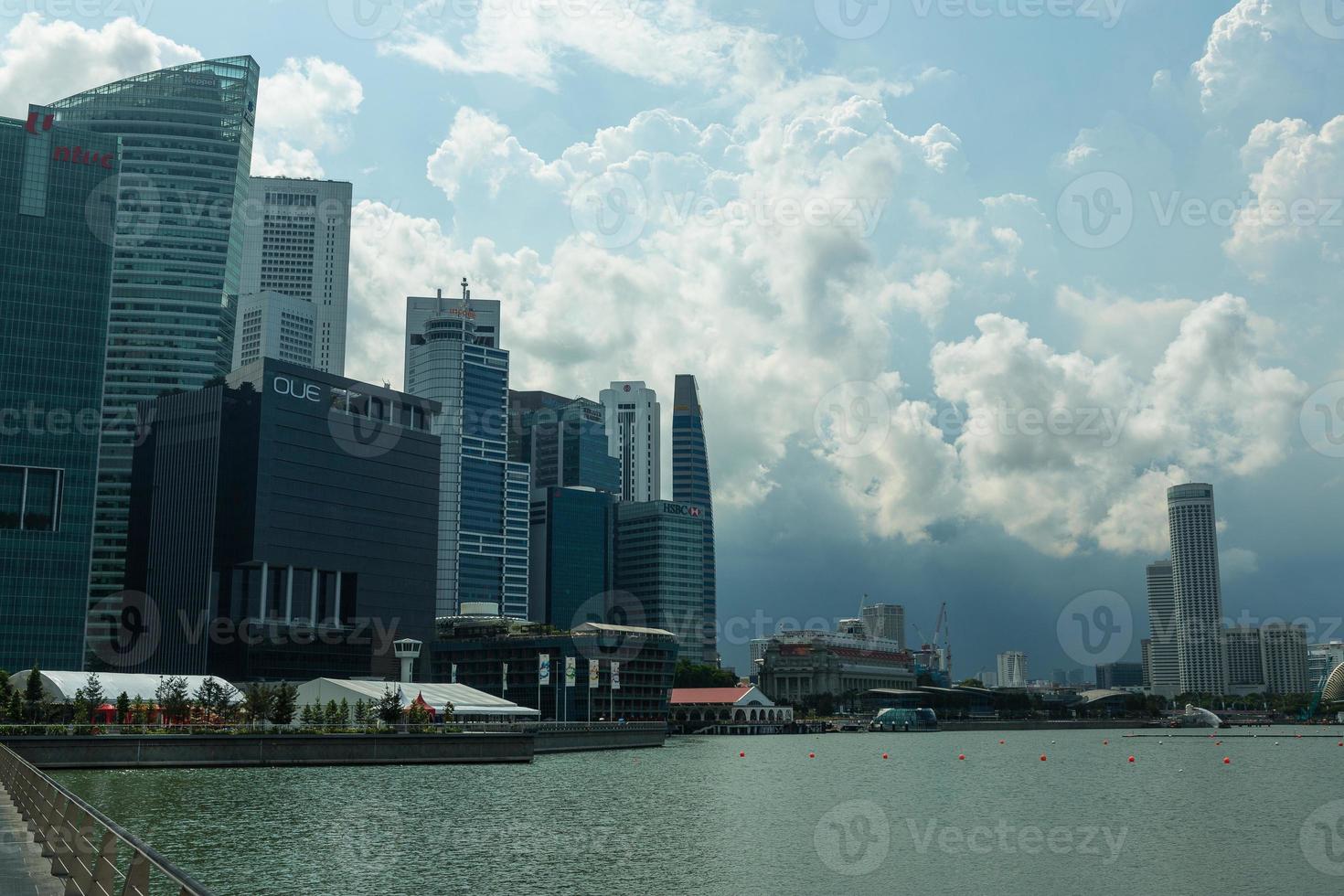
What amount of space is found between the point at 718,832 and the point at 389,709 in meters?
80.1

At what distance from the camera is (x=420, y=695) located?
162 meters

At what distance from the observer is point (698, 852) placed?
216ft

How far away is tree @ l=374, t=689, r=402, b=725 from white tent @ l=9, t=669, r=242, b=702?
24464mm

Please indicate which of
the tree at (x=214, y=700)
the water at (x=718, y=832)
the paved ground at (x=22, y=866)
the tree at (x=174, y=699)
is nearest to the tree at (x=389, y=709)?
the tree at (x=214, y=700)

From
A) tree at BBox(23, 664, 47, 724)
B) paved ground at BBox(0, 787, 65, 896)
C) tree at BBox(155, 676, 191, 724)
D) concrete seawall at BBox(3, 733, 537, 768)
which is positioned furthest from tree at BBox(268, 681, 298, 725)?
paved ground at BBox(0, 787, 65, 896)

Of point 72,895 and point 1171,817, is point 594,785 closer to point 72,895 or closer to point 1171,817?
point 1171,817

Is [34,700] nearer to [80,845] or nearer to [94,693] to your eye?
[94,693]

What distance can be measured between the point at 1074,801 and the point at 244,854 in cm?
6847

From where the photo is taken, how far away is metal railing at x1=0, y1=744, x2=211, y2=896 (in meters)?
19.4

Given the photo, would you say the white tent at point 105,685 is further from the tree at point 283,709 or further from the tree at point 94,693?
the tree at point 283,709

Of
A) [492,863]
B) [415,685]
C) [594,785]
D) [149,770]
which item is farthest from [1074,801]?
[415,685]

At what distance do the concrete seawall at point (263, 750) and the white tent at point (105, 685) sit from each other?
3127cm

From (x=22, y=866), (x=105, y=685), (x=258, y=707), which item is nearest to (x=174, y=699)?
(x=258, y=707)

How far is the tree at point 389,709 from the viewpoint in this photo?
478ft
